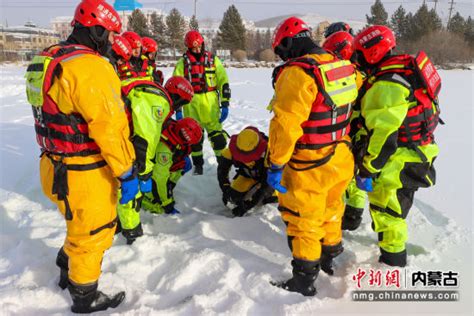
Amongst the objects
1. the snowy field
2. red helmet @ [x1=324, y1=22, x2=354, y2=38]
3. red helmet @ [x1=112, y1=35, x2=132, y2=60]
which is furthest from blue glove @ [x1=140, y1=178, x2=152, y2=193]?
red helmet @ [x1=324, y1=22, x2=354, y2=38]

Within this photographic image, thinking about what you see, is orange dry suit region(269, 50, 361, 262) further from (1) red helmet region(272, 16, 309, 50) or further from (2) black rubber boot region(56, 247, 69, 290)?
(2) black rubber boot region(56, 247, 69, 290)

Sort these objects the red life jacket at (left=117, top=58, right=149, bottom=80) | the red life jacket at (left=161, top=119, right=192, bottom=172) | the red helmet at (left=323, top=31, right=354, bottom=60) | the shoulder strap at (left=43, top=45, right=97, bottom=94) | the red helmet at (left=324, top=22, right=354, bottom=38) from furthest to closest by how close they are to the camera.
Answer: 1. the red life jacket at (left=117, top=58, right=149, bottom=80)
2. the red helmet at (left=324, top=22, right=354, bottom=38)
3. the red helmet at (left=323, top=31, right=354, bottom=60)
4. the red life jacket at (left=161, top=119, right=192, bottom=172)
5. the shoulder strap at (left=43, top=45, right=97, bottom=94)

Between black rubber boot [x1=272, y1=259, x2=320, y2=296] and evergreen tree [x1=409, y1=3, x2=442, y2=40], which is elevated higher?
evergreen tree [x1=409, y1=3, x2=442, y2=40]

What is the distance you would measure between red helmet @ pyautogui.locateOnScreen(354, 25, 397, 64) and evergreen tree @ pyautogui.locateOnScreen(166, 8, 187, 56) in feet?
163

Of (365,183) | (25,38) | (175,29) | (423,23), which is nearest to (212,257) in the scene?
(365,183)

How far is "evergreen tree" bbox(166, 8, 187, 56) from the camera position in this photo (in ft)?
163

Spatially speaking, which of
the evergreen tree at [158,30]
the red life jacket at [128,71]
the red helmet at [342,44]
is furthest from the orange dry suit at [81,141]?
the evergreen tree at [158,30]

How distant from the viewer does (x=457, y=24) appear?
53.9 metres

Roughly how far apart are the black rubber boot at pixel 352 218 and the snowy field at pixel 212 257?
84 mm

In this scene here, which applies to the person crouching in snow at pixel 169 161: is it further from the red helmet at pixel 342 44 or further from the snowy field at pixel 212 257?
the red helmet at pixel 342 44

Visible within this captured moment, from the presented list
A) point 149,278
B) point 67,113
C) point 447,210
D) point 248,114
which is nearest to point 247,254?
point 149,278

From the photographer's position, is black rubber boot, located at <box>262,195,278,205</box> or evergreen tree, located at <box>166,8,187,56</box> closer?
black rubber boot, located at <box>262,195,278,205</box>

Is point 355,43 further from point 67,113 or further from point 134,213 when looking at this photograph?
point 134,213

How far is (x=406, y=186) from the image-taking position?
2.89m
